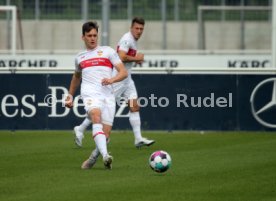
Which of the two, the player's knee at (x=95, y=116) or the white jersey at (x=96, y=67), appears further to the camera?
the white jersey at (x=96, y=67)

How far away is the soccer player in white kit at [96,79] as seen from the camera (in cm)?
1427

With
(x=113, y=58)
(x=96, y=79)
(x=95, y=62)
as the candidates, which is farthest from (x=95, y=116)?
(x=113, y=58)

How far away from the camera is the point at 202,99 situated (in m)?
22.0

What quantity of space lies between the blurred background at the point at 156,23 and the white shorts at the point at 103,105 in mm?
18012

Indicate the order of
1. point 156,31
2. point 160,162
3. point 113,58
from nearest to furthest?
1. point 160,162
2. point 113,58
3. point 156,31

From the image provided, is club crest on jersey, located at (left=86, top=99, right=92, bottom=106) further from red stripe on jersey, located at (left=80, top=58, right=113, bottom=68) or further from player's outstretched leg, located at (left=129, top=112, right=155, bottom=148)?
player's outstretched leg, located at (left=129, top=112, right=155, bottom=148)

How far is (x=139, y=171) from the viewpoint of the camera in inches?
556

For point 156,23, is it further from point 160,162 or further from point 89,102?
point 160,162

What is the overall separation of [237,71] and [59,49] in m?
13.1

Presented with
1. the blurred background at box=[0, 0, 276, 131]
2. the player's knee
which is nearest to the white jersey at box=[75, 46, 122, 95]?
the player's knee

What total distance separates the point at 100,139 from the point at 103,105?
24.0 inches

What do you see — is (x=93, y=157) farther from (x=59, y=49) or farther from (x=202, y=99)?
(x=59, y=49)

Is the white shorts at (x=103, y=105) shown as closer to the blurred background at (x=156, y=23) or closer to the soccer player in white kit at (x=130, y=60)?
the soccer player in white kit at (x=130, y=60)

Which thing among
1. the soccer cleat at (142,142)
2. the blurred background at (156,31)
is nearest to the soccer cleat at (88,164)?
the soccer cleat at (142,142)
